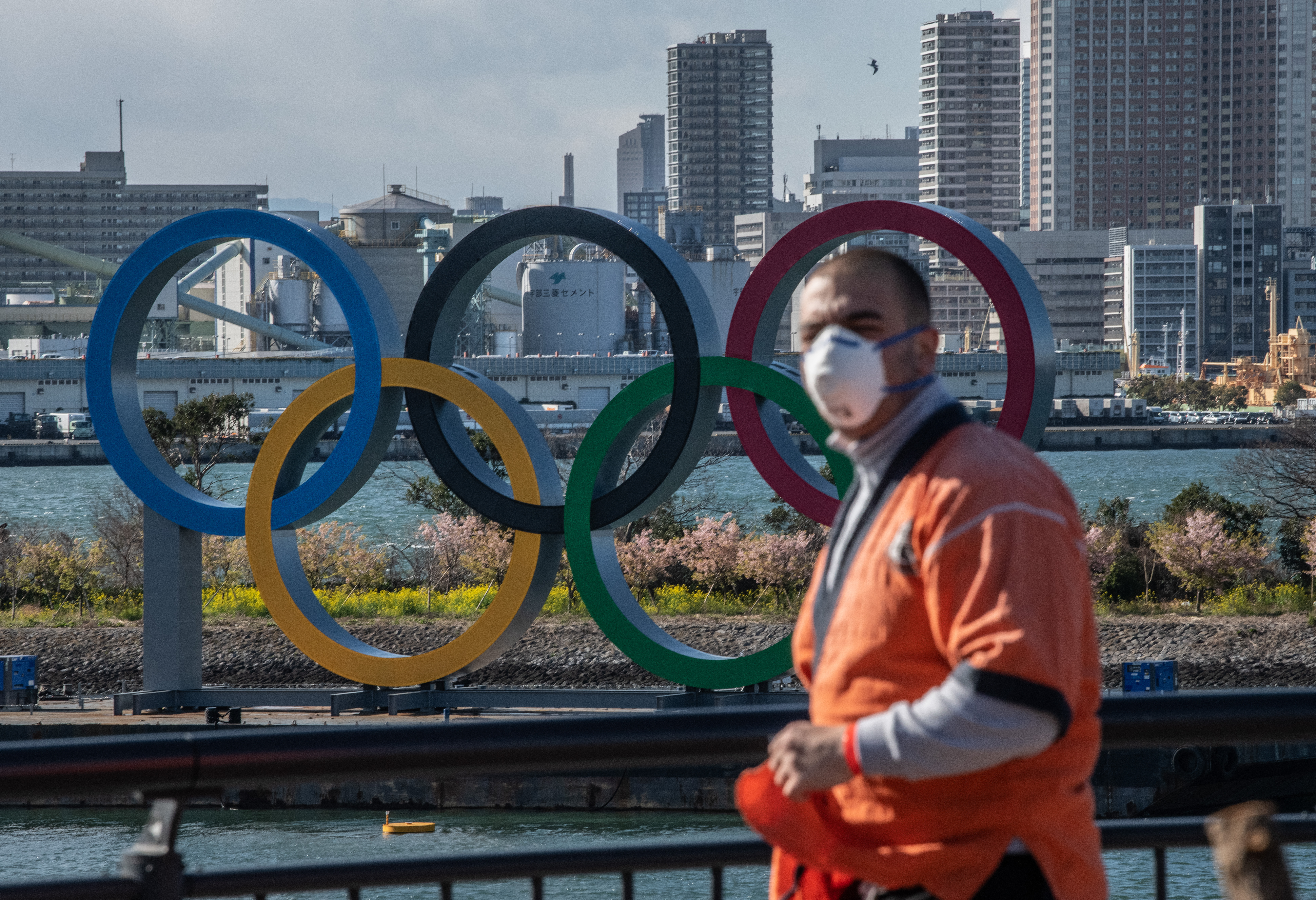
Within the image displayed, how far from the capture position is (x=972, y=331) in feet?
505

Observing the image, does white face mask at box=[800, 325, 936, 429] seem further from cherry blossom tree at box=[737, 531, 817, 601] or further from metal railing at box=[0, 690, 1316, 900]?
cherry blossom tree at box=[737, 531, 817, 601]

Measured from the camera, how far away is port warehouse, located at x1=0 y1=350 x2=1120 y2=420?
94.9m

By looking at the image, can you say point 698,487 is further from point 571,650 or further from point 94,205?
point 94,205

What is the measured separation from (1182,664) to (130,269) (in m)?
16.7

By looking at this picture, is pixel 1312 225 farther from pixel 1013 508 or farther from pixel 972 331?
pixel 1013 508

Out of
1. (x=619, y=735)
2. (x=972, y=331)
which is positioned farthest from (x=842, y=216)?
(x=972, y=331)

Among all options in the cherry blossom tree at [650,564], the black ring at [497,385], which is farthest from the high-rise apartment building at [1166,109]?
the black ring at [497,385]

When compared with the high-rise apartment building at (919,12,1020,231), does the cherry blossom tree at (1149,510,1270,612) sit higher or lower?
lower

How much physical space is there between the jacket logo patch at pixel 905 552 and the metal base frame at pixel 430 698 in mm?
13415

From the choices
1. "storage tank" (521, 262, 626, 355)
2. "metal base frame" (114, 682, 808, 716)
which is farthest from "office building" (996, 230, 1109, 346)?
"metal base frame" (114, 682, 808, 716)

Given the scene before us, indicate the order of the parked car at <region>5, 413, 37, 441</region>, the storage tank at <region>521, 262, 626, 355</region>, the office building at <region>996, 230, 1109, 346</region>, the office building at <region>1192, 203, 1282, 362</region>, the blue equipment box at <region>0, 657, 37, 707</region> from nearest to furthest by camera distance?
the blue equipment box at <region>0, 657, 37, 707</region> → the parked car at <region>5, 413, 37, 441</region> → the storage tank at <region>521, 262, 626, 355</region> → the office building at <region>996, 230, 1109, 346</region> → the office building at <region>1192, 203, 1282, 362</region>

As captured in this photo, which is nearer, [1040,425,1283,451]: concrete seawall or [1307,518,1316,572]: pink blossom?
[1307,518,1316,572]: pink blossom

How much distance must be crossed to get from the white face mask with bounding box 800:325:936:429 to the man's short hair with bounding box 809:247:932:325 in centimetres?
6

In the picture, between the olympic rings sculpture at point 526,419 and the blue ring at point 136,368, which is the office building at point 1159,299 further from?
the blue ring at point 136,368
